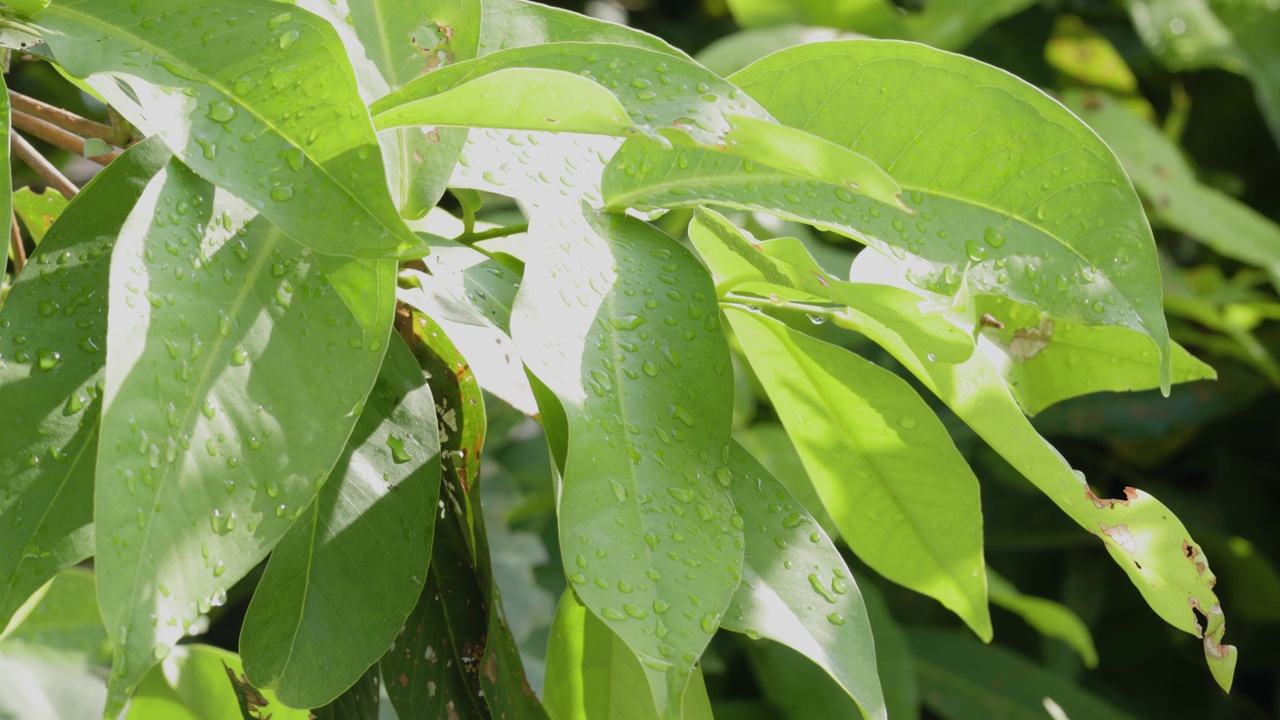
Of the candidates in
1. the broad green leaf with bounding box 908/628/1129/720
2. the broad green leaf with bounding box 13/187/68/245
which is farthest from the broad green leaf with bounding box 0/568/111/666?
the broad green leaf with bounding box 908/628/1129/720

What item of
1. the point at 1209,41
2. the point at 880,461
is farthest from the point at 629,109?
the point at 1209,41

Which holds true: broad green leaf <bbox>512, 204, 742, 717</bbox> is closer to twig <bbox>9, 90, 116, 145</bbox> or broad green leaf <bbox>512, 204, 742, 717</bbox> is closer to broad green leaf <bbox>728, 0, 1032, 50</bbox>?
twig <bbox>9, 90, 116, 145</bbox>

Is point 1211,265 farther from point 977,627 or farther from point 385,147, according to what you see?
point 385,147

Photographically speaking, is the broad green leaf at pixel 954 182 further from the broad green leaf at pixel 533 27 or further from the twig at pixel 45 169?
the twig at pixel 45 169

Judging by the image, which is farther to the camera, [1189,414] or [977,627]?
[1189,414]

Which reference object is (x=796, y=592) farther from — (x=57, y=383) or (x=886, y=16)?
(x=886, y=16)

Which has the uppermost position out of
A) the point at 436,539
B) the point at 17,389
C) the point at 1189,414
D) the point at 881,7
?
the point at 17,389

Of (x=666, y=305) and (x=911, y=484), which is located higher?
(x=666, y=305)

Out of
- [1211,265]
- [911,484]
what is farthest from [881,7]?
[911,484]
